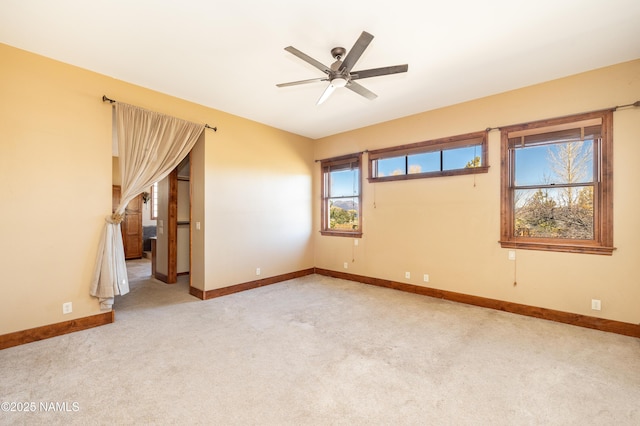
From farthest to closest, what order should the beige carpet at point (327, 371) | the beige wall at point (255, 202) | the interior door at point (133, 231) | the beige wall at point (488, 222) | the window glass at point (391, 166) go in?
the interior door at point (133, 231) → the window glass at point (391, 166) → the beige wall at point (255, 202) → the beige wall at point (488, 222) → the beige carpet at point (327, 371)

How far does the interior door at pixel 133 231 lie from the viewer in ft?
25.7

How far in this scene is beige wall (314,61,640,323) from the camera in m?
3.08

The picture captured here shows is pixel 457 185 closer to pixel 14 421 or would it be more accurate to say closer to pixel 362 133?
pixel 362 133

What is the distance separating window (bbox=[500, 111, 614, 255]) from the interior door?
29.1 feet

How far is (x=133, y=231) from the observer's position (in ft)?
26.2

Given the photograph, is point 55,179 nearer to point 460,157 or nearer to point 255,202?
point 255,202

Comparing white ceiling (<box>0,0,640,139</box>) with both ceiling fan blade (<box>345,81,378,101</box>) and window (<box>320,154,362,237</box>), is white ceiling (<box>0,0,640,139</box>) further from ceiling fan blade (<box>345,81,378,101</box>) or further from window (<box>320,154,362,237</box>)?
window (<box>320,154,362,237</box>)

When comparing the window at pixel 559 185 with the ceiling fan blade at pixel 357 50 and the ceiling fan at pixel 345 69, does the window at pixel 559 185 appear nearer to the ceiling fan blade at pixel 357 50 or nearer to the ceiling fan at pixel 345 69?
the ceiling fan at pixel 345 69

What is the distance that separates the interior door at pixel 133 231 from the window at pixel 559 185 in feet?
29.1

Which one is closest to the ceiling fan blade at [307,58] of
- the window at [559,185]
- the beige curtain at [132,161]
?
the beige curtain at [132,161]

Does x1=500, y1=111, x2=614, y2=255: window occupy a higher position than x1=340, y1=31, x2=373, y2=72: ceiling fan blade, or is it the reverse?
x1=340, y1=31, x2=373, y2=72: ceiling fan blade

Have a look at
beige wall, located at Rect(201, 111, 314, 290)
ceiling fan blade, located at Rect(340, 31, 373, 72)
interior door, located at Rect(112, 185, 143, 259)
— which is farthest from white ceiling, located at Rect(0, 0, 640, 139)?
interior door, located at Rect(112, 185, 143, 259)

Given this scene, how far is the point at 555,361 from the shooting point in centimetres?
251

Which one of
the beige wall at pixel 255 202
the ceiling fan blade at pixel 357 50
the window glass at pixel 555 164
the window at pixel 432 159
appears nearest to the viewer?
the ceiling fan blade at pixel 357 50
